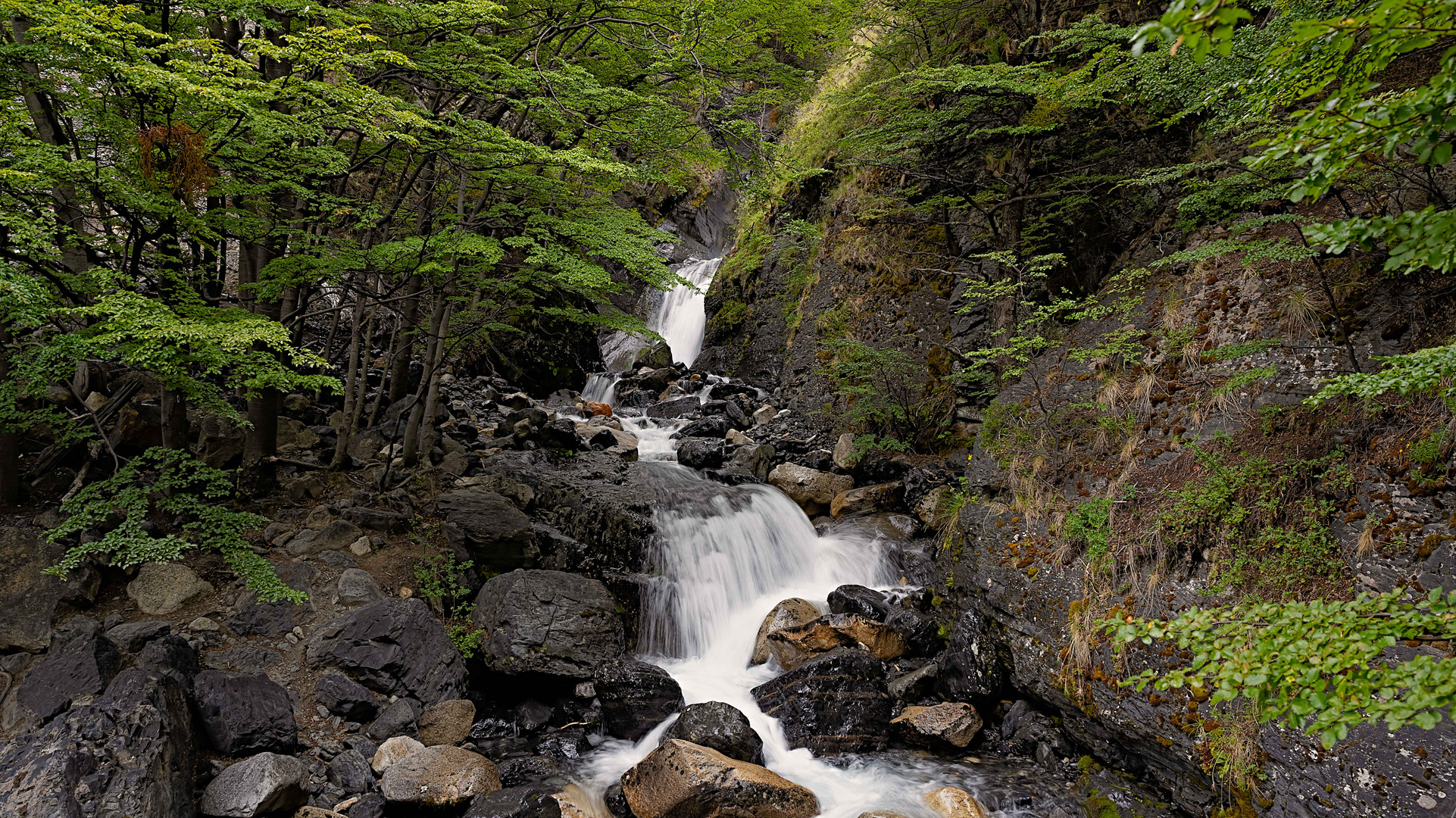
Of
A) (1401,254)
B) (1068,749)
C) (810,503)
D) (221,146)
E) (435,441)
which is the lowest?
(435,441)

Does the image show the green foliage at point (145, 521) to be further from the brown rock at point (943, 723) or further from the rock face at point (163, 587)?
the brown rock at point (943, 723)

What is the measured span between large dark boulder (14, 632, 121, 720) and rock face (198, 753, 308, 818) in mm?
1252

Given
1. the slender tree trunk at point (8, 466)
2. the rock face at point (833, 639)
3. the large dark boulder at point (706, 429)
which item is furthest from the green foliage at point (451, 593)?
the large dark boulder at point (706, 429)

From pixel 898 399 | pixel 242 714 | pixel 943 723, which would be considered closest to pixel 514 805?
pixel 242 714

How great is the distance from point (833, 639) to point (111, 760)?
675 centimetres

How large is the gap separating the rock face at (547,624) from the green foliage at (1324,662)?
629 centimetres

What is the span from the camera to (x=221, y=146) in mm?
5730

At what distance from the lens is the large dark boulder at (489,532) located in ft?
28.3

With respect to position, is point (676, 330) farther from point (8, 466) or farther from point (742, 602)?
point (8, 466)

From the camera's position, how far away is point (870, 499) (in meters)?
11.4

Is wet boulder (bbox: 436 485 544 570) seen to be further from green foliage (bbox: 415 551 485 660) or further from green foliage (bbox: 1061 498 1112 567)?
green foliage (bbox: 1061 498 1112 567)

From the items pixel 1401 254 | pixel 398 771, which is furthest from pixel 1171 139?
pixel 398 771

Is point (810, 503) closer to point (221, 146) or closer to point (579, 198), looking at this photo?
point (579, 198)

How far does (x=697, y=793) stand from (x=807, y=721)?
1898mm
